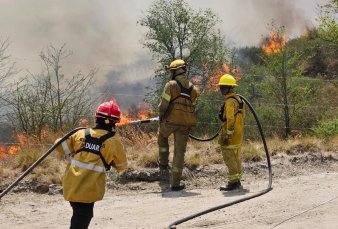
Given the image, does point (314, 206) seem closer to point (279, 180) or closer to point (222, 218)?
point (222, 218)

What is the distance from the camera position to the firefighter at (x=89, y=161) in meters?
4.67

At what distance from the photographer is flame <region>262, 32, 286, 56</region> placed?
26.6m

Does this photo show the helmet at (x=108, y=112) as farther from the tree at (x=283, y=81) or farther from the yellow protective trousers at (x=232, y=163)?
the tree at (x=283, y=81)

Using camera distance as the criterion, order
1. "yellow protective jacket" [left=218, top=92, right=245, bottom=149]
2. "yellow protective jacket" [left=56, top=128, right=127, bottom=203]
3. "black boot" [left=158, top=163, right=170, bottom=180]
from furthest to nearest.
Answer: "black boot" [left=158, top=163, right=170, bottom=180] → "yellow protective jacket" [left=218, top=92, right=245, bottom=149] → "yellow protective jacket" [left=56, top=128, right=127, bottom=203]

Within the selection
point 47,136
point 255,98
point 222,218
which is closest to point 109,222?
point 222,218

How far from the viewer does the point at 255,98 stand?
3178 cm

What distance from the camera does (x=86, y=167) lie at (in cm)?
471

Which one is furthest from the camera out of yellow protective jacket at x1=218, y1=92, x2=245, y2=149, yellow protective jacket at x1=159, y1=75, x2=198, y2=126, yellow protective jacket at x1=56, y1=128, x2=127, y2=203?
yellow protective jacket at x1=159, y1=75, x2=198, y2=126

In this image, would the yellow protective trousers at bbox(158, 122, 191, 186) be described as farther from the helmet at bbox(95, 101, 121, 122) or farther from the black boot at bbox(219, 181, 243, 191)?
the helmet at bbox(95, 101, 121, 122)

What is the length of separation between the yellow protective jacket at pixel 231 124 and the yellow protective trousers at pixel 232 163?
5cm

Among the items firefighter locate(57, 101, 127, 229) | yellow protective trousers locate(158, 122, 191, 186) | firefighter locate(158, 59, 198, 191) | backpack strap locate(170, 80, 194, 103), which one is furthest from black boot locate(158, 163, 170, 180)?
firefighter locate(57, 101, 127, 229)

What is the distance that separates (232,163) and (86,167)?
3646 mm

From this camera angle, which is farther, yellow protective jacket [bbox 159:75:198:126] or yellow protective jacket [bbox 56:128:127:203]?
yellow protective jacket [bbox 159:75:198:126]

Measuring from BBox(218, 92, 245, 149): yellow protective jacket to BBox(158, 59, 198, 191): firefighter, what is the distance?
1.86ft
